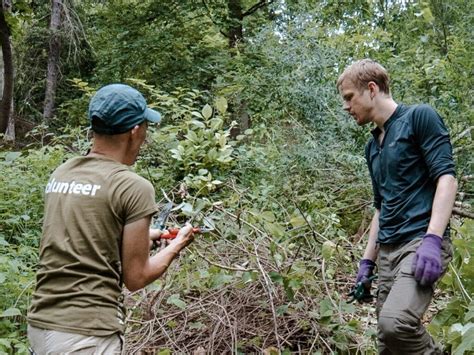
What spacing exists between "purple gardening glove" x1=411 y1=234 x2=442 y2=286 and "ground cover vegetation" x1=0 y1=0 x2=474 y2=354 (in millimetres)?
283

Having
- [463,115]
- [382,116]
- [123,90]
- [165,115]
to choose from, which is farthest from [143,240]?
[165,115]

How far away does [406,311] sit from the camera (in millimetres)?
2611

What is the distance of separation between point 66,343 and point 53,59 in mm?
14094

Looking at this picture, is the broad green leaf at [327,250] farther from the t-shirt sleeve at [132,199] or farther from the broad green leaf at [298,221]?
the t-shirt sleeve at [132,199]

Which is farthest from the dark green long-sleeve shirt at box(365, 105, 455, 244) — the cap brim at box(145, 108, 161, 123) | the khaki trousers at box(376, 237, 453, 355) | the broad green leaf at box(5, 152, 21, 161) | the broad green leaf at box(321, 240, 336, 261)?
the broad green leaf at box(5, 152, 21, 161)

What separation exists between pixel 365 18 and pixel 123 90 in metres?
6.46

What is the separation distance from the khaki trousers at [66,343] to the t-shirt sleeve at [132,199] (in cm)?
43

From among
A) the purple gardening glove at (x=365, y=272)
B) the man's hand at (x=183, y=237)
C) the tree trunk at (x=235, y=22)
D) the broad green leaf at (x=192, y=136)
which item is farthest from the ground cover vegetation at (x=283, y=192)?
the tree trunk at (x=235, y=22)

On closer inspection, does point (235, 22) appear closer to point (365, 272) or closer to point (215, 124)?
point (215, 124)

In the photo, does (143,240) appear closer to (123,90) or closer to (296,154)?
(123,90)

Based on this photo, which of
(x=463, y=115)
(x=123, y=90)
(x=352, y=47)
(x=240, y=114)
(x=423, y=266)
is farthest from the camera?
(x=240, y=114)

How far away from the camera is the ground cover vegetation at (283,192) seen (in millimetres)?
3684

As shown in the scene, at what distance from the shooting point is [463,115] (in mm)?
4973

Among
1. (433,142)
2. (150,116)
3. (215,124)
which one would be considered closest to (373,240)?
(433,142)
